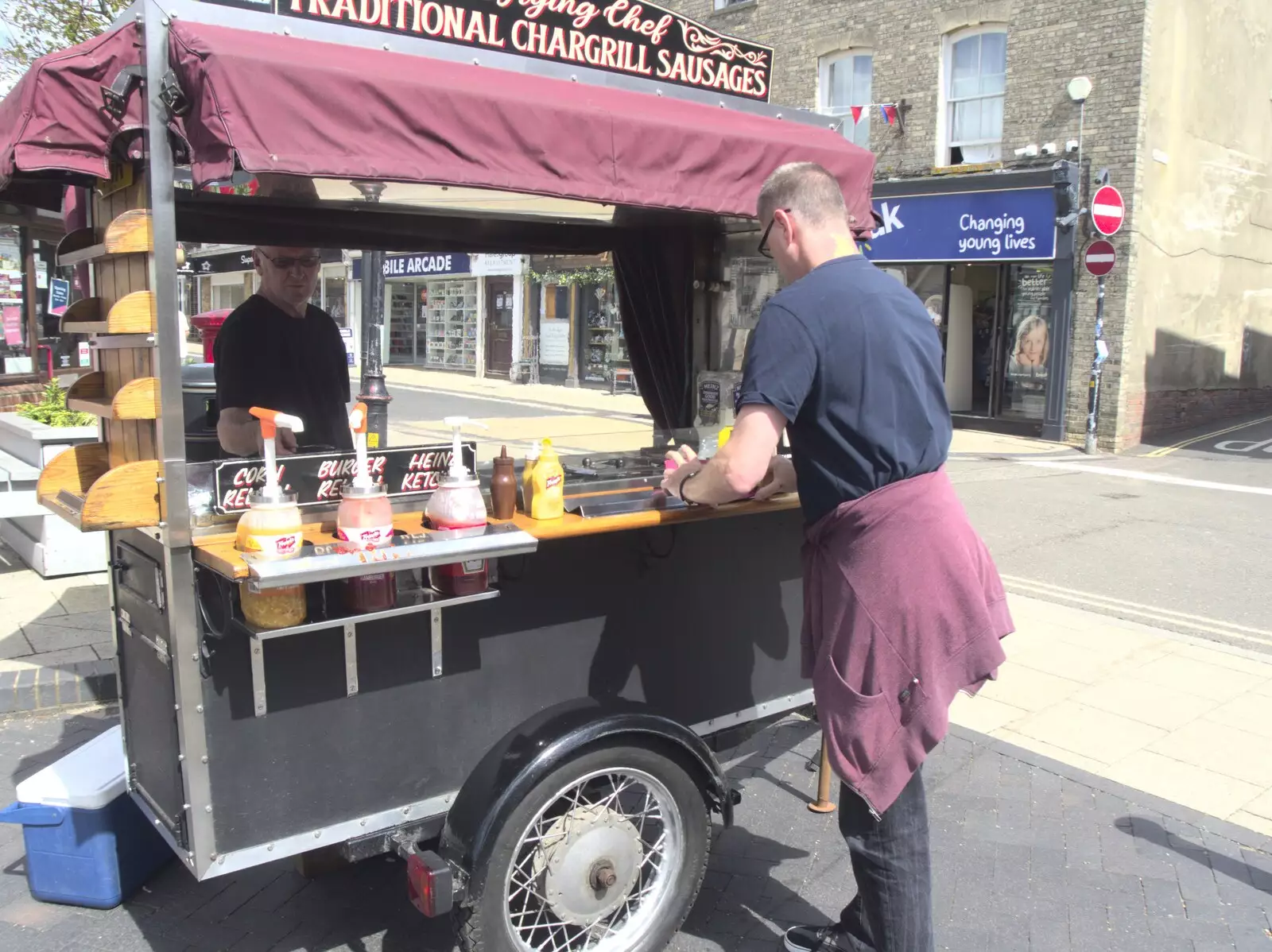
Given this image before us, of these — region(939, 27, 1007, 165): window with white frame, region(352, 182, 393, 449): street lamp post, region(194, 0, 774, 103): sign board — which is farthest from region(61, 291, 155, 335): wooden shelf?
region(939, 27, 1007, 165): window with white frame

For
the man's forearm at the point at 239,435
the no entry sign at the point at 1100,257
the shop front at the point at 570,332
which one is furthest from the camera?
the shop front at the point at 570,332

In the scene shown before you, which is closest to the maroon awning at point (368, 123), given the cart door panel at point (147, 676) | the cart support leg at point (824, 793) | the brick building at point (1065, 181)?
the cart door panel at point (147, 676)

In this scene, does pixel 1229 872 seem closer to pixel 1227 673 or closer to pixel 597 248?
pixel 1227 673

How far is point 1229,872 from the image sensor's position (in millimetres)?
3354

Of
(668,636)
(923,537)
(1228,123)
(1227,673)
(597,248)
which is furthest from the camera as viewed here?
(1228,123)

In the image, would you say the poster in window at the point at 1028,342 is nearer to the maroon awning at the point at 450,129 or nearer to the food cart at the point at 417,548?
the food cart at the point at 417,548

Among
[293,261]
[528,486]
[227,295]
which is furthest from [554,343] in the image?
[528,486]

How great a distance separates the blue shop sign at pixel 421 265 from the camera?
6358 mm

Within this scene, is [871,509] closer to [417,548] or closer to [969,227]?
[417,548]

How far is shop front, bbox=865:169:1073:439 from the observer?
46.2 feet

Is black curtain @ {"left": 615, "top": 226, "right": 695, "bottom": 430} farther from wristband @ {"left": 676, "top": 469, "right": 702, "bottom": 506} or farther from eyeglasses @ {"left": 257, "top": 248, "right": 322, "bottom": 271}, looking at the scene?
wristband @ {"left": 676, "top": 469, "right": 702, "bottom": 506}

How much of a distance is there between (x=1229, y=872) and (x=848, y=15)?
50.8 feet

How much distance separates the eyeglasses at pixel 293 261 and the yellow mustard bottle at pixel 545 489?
1.68 meters

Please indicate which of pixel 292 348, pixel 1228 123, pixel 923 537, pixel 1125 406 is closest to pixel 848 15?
pixel 1228 123
